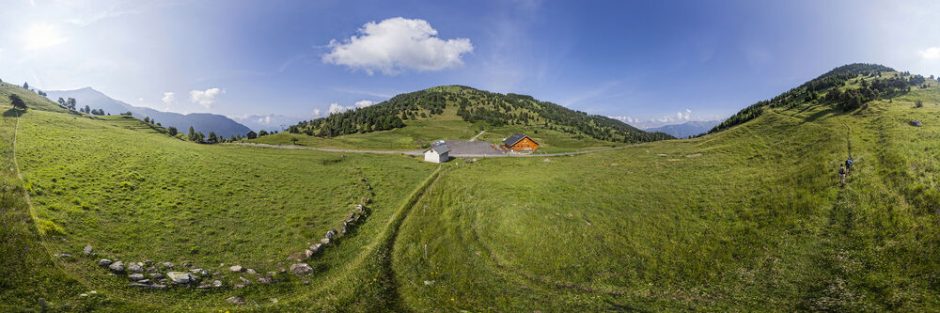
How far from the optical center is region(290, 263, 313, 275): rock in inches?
960

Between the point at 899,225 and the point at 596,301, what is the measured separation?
2093 centimetres

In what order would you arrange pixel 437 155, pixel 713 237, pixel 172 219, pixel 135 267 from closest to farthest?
pixel 135 267 < pixel 713 237 < pixel 172 219 < pixel 437 155

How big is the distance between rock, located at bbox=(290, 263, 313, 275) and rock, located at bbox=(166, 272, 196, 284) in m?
5.77

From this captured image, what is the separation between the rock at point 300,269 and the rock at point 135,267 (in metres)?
8.65

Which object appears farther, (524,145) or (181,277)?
(524,145)

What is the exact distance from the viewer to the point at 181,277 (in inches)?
811

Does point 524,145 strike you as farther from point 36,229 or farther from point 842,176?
point 36,229

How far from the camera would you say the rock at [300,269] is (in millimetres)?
24375

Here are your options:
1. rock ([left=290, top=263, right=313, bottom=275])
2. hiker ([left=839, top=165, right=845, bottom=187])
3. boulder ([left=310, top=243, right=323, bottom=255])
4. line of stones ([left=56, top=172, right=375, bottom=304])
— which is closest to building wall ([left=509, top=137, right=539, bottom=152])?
hiker ([left=839, top=165, right=845, bottom=187])

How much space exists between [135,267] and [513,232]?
Answer: 1063 inches

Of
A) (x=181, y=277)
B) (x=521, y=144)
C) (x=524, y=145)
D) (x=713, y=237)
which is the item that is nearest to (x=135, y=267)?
(x=181, y=277)

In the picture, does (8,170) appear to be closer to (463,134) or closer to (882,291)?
(882,291)

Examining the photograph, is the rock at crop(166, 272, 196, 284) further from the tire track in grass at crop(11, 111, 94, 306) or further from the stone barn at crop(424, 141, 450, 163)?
the stone barn at crop(424, 141, 450, 163)

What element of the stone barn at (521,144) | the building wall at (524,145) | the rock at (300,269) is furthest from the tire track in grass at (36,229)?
the building wall at (524,145)
